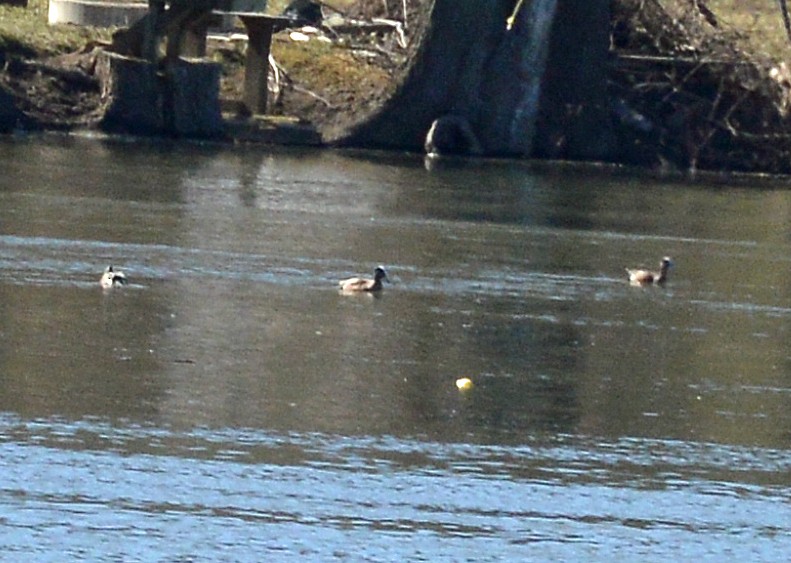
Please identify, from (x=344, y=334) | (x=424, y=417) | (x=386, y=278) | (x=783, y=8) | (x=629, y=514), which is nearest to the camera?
(x=629, y=514)

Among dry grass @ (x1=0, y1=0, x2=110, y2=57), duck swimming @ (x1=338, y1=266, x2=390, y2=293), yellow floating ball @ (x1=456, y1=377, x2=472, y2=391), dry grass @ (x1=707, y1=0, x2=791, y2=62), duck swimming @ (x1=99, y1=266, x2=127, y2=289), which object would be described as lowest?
duck swimming @ (x1=99, y1=266, x2=127, y2=289)

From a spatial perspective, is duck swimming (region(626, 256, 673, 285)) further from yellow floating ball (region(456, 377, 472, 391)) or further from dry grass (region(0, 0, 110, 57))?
dry grass (region(0, 0, 110, 57))

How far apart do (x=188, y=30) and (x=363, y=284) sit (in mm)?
Answer: 20385

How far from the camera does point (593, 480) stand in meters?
14.0

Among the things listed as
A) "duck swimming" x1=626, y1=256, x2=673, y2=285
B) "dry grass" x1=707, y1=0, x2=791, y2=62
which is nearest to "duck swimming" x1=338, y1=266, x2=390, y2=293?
"duck swimming" x1=626, y1=256, x2=673, y2=285

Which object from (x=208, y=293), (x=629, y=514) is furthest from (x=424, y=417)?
(x=208, y=293)

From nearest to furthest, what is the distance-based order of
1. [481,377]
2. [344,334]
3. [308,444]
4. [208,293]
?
[308,444] → [481,377] → [344,334] → [208,293]

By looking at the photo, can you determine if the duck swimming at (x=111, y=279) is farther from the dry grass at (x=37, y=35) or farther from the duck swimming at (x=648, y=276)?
the dry grass at (x=37, y=35)

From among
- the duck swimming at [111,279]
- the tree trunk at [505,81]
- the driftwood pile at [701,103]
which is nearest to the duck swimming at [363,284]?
the duck swimming at [111,279]

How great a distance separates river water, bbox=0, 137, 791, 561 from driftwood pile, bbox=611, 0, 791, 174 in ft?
33.7

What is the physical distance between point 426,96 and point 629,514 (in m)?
27.1

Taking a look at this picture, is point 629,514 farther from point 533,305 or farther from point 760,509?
point 533,305

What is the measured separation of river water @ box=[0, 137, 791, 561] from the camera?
41.5 ft

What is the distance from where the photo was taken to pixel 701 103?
4134 cm
